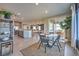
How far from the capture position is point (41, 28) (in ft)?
7.62

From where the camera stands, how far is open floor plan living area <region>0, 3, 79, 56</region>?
2254 millimetres

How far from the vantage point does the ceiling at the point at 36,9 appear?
7.39 feet

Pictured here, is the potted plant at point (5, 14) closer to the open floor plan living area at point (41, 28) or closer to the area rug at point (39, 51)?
the open floor plan living area at point (41, 28)

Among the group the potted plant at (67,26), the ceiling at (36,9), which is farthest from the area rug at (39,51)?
the ceiling at (36,9)

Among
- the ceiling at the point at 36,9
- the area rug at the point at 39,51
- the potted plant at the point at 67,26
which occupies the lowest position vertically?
the area rug at the point at 39,51

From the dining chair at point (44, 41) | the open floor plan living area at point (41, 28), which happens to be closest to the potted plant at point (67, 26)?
the open floor plan living area at point (41, 28)

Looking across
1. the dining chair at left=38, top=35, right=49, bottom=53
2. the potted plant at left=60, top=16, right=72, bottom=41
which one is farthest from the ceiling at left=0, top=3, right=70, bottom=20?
the dining chair at left=38, top=35, right=49, bottom=53

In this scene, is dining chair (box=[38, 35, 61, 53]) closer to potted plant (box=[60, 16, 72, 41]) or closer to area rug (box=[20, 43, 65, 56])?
area rug (box=[20, 43, 65, 56])

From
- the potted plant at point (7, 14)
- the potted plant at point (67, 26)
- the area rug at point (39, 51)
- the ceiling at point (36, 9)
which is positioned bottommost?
the area rug at point (39, 51)

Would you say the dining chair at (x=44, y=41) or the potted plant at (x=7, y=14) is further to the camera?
the dining chair at (x=44, y=41)

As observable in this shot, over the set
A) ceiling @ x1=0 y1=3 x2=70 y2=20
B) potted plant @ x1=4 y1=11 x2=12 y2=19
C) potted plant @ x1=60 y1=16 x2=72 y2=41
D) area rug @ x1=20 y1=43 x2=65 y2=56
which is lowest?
area rug @ x1=20 y1=43 x2=65 y2=56

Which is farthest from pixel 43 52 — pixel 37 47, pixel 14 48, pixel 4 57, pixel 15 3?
pixel 15 3

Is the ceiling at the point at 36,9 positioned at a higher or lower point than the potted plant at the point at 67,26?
higher

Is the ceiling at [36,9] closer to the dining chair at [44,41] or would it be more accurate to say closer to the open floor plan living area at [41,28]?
the open floor plan living area at [41,28]
